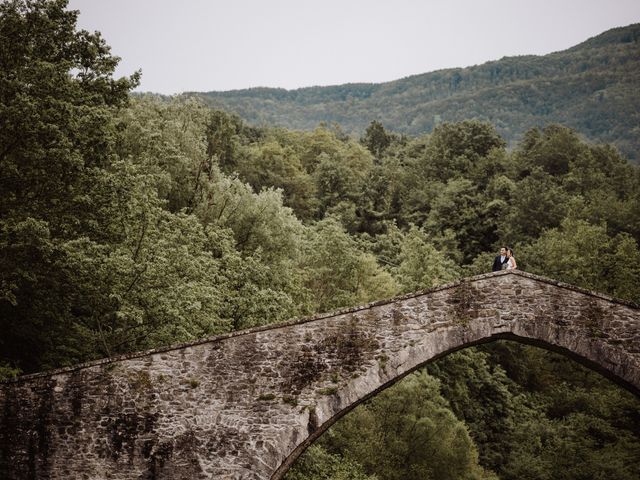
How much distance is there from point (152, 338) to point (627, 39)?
144 metres

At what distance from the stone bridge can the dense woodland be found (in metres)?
2.26

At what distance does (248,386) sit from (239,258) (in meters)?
7.45

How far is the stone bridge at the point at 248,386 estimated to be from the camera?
12359mm

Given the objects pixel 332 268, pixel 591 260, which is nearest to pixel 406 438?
pixel 332 268

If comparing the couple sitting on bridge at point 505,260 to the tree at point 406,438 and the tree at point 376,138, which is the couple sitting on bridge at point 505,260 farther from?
the tree at point 376,138

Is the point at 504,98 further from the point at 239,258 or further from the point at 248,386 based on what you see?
the point at 248,386

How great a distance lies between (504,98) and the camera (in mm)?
123875

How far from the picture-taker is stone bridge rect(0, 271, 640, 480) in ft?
40.5

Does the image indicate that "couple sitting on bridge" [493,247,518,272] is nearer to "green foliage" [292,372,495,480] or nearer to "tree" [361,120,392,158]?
"green foliage" [292,372,495,480]

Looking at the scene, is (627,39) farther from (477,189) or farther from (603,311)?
(603,311)

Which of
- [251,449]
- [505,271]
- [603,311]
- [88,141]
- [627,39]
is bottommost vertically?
[251,449]

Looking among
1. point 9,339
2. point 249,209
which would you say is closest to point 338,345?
point 9,339

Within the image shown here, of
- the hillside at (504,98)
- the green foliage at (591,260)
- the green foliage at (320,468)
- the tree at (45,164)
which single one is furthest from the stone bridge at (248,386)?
the hillside at (504,98)

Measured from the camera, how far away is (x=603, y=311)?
41.5 ft
